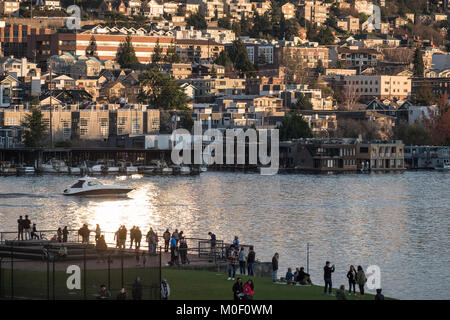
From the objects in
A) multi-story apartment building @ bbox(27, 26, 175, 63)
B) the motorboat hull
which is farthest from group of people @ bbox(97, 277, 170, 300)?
multi-story apartment building @ bbox(27, 26, 175, 63)

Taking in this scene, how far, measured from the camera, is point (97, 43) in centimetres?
19012

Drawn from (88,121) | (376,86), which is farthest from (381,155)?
(376,86)

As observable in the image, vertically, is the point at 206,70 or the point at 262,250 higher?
the point at 206,70

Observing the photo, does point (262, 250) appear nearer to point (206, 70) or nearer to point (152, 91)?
point (152, 91)

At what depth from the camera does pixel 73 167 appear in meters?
119

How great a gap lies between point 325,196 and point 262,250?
37747mm

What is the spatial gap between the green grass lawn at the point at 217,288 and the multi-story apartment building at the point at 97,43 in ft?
491

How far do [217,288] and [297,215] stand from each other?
37268 mm

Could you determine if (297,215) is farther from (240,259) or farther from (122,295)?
(122,295)

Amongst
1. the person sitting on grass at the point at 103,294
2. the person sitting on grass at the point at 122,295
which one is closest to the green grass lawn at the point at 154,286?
the person sitting on grass at the point at 103,294

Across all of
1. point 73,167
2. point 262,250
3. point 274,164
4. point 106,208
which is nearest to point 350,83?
point 274,164

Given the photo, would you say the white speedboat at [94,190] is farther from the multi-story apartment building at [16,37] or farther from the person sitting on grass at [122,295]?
the multi-story apartment building at [16,37]

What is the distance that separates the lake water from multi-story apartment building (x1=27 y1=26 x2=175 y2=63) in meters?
78.8
